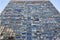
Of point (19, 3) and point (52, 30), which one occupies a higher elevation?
point (19, 3)

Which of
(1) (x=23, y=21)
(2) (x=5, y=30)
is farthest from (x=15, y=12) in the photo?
(2) (x=5, y=30)

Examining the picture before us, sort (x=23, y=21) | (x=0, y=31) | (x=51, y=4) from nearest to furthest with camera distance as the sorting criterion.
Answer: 1. (x=0, y=31)
2. (x=23, y=21)
3. (x=51, y=4)

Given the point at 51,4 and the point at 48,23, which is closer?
the point at 48,23

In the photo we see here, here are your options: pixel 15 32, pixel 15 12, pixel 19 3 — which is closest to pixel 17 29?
pixel 15 32

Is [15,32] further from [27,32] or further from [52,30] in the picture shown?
[52,30]

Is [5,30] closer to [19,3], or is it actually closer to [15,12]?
[15,12]

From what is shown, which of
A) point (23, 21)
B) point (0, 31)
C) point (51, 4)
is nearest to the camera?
point (0, 31)
